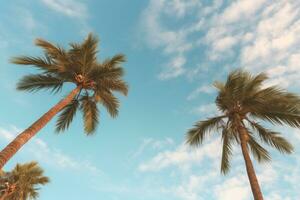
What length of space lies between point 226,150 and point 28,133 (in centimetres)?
932

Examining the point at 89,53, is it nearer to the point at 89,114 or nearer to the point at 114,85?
the point at 114,85

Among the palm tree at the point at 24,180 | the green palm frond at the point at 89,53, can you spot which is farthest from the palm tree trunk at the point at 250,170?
the palm tree at the point at 24,180

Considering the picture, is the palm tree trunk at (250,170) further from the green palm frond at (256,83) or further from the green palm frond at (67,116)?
the green palm frond at (67,116)

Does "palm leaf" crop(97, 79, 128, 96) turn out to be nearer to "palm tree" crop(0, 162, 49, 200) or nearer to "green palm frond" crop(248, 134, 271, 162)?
"green palm frond" crop(248, 134, 271, 162)

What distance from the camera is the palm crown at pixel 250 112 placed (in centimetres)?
1308

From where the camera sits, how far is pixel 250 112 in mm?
14062

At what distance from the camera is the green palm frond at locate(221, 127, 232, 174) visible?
14.5 meters

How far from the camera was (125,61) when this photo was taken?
16422mm

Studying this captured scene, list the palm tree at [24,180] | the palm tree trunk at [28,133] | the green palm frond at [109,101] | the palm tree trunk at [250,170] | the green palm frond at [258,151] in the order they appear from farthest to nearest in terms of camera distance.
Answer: the palm tree at [24,180] → the green palm frond at [109,101] → the green palm frond at [258,151] → the palm tree trunk at [250,170] → the palm tree trunk at [28,133]

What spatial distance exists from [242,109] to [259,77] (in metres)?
1.73

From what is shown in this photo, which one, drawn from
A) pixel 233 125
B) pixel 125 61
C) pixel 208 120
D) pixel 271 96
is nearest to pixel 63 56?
pixel 125 61

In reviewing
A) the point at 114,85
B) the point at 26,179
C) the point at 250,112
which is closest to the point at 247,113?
the point at 250,112

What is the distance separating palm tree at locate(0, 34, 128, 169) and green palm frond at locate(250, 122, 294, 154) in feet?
24.2

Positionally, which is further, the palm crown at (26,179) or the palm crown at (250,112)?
the palm crown at (26,179)
